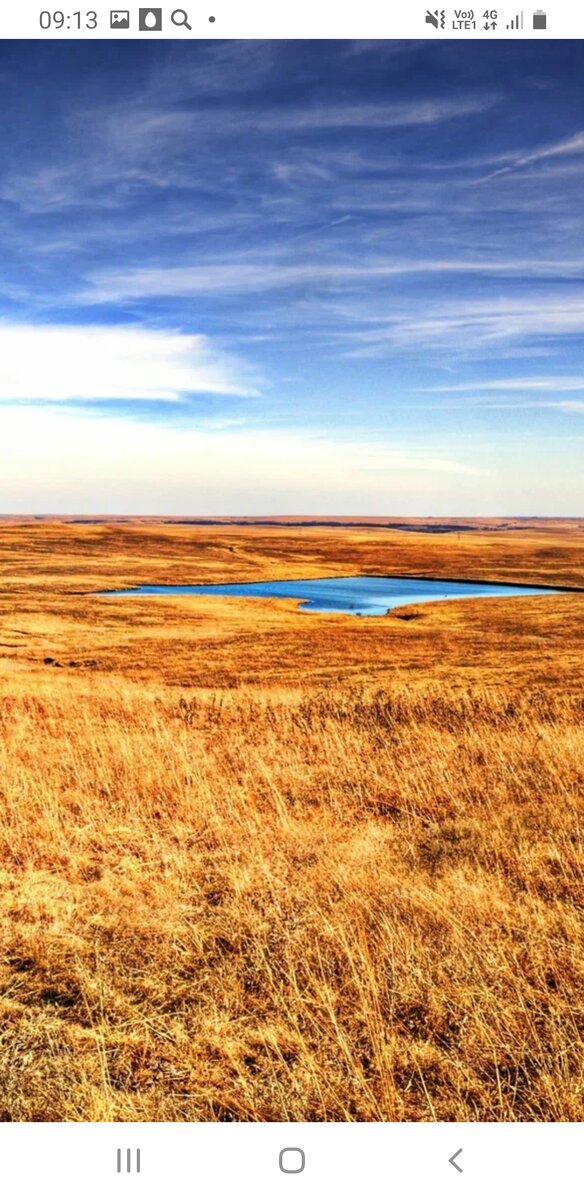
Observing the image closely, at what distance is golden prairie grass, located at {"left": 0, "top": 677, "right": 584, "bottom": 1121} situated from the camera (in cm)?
331

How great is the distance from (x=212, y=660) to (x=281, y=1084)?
73.5ft

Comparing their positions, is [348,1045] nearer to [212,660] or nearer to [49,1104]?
[49,1104]
